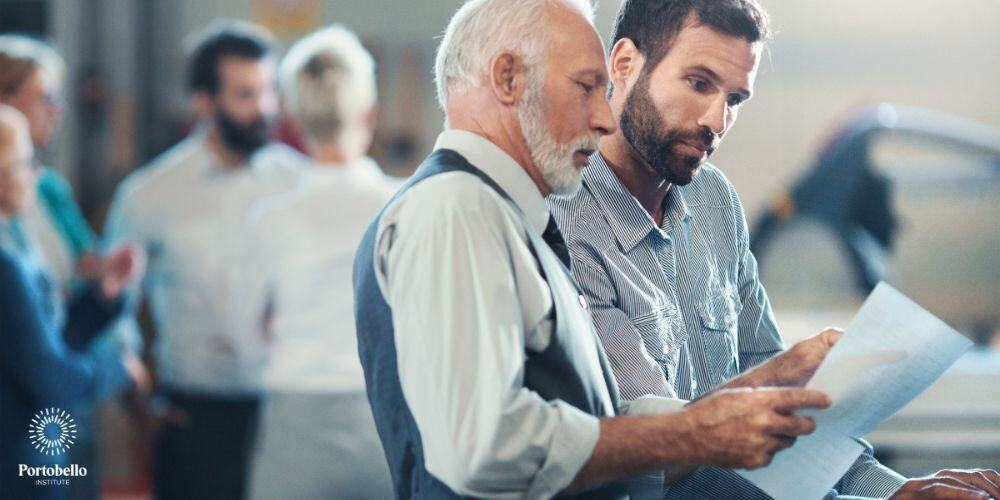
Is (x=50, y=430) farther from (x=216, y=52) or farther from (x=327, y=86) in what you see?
(x=216, y=52)

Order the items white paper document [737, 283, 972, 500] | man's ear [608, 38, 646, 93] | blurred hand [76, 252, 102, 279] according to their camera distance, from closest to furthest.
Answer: white paper document [737, 283, 972, 500]
man's ear [608, 38, 646, 93]
blurred hand [76, 252, 102, 279]

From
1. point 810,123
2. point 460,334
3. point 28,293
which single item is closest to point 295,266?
point 28,293

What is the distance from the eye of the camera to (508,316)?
3.89ft

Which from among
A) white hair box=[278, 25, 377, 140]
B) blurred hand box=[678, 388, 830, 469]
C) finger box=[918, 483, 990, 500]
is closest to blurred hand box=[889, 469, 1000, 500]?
finger box=[918, 483, 990, 500]

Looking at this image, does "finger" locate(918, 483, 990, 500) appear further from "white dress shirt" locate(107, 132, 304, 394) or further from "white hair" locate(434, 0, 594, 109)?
"white dress shirt" locate(107, 132, 304, 394)

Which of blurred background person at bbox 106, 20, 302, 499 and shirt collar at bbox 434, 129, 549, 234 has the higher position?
shirt collar at bbox 434, 129, 549, 234

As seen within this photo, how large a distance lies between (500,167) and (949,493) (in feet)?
2.21

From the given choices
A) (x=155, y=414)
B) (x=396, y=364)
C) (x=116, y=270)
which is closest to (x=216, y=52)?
(x=116, y=270)

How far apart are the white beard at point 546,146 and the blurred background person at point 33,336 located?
4.69 feet

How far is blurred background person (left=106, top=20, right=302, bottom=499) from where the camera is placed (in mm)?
3361

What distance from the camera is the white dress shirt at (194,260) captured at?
3395 millimetres

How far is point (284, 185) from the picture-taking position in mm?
3609

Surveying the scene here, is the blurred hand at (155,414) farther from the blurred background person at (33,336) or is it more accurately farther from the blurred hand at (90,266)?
the blurred hand at (90,266)

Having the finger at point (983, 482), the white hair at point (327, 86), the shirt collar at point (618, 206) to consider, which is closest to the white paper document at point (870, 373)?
the finger at point (983, 482)
